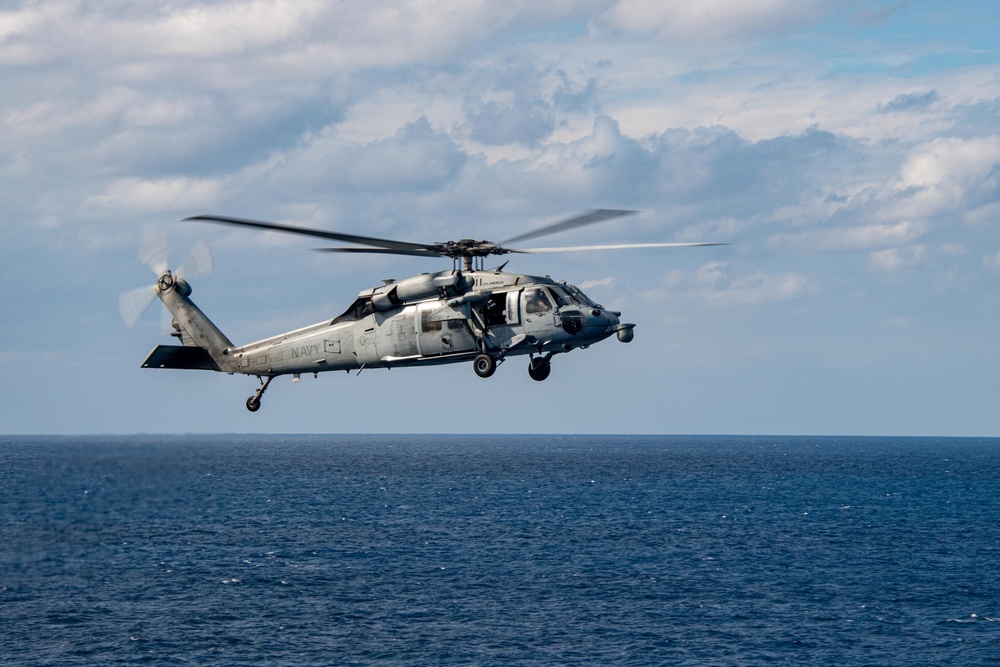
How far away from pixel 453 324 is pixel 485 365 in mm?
2219

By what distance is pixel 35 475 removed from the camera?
77.9 metres

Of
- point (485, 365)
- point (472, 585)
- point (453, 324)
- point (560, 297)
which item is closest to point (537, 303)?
point (560, 297)

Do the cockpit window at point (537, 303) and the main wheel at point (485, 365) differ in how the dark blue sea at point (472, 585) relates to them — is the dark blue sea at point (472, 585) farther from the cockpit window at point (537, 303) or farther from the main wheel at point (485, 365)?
the cockpit window at point (537, 303)

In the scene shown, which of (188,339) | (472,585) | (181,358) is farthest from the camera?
(472,585)

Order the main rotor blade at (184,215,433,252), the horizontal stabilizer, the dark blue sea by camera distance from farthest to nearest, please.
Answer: the dark blue sea
the horizontal stabilizer
the main rotor blade at (184,215,433,252)

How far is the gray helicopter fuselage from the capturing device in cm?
3709

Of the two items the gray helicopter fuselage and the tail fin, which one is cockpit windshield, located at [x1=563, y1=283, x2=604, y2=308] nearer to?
the gray helicopter fuselage

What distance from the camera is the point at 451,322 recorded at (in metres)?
38.7

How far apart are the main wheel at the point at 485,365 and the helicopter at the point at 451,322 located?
4 centimetres

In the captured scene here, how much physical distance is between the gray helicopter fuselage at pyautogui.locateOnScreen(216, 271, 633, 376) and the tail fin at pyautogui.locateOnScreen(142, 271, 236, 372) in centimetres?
485

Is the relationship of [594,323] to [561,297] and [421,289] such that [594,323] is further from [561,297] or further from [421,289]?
[421,289]

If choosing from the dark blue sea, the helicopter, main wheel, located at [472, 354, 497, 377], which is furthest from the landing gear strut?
the dark blue sea

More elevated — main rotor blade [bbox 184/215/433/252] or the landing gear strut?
main rotor blade [bbox 184/215/433/252]

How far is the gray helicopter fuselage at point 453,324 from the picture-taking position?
37.1 m
